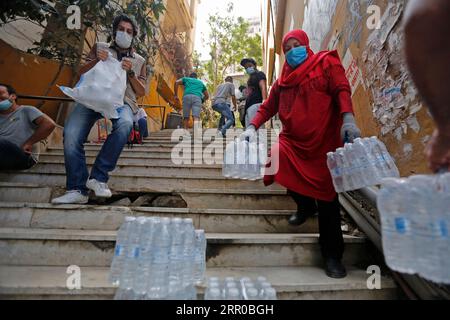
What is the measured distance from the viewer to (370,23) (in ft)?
8.25

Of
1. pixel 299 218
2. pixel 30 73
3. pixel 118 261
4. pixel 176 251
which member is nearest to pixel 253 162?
pixel 299 218

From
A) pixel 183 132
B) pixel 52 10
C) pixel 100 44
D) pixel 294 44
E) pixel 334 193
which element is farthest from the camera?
pixel 183 132

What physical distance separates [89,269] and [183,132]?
5.21m

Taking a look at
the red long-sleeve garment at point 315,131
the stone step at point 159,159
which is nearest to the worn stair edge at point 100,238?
the red long-sleeve garment at point 315,131

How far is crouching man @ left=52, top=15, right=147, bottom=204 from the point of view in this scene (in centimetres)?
236

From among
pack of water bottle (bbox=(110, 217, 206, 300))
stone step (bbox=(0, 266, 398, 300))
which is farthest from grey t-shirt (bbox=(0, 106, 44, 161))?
pack of water bottle (bbox=(110, 217, 206, 300))

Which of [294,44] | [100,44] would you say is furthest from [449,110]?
[100,44]

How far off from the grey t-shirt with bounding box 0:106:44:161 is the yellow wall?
2.15 meters

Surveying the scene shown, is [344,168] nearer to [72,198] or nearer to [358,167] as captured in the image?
[358,167]

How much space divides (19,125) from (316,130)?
2.93m

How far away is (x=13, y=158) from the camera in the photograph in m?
2.77

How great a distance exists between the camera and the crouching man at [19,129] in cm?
276

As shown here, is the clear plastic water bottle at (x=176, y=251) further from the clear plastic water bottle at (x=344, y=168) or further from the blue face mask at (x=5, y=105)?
the blue face mask at (x=5, y=105)
